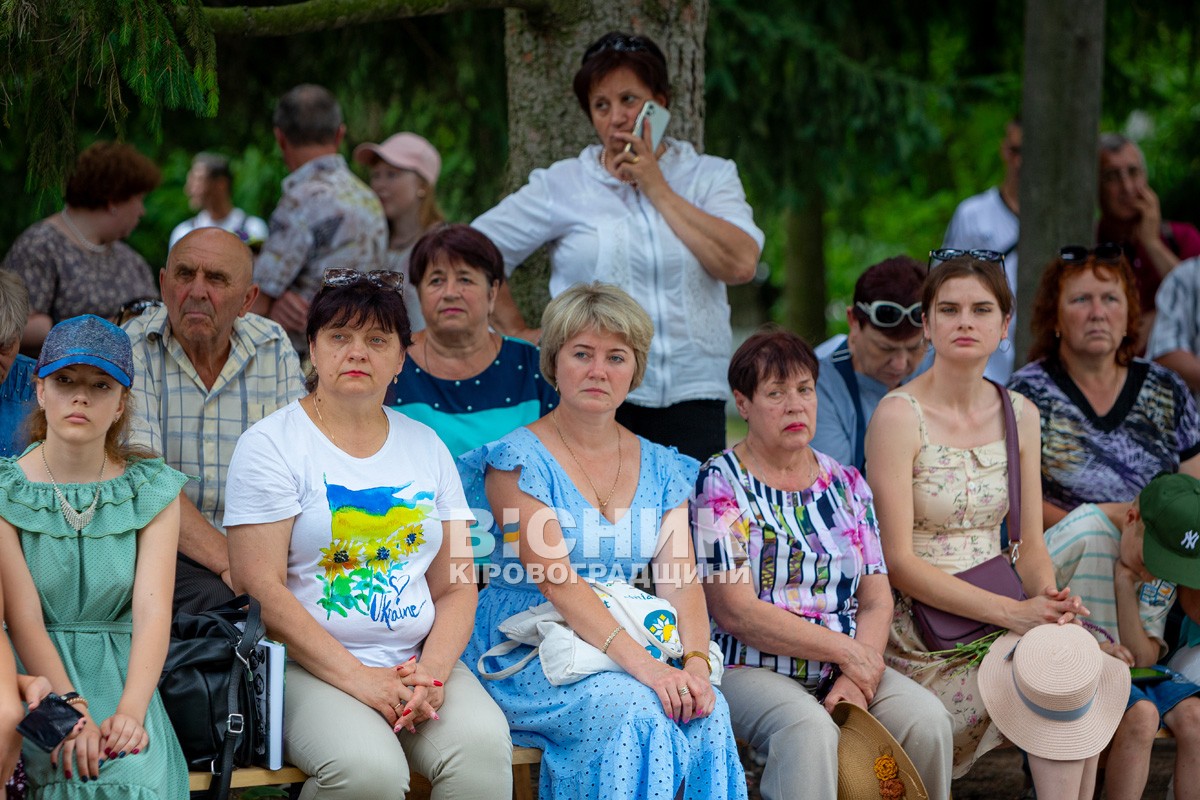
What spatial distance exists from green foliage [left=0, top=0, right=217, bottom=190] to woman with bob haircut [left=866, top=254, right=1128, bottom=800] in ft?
7.80

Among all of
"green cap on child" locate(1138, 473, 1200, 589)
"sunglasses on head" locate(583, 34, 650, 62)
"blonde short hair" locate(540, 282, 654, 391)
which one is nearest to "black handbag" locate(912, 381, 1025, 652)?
"green cap on child" locate(1138, 473, 1200, 589)

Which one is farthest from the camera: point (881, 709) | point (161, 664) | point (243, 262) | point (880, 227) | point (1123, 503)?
point (880, 227)

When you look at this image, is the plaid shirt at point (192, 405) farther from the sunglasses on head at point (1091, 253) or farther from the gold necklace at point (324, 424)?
the sunglasses on head at point (1091, 253)

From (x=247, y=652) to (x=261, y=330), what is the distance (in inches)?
53.0

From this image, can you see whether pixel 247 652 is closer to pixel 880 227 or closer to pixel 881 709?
pixel 881 709

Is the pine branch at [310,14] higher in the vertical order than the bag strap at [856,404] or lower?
higher

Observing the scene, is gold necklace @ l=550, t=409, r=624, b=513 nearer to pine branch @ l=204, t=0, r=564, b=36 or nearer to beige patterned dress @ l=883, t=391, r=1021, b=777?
beige patterned dress @ l=883, t=391, r=1021, b=777

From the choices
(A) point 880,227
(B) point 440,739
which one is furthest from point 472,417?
(A) point 880,227

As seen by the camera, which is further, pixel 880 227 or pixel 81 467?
pixel 880 227

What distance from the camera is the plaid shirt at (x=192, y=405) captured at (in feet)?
13.7

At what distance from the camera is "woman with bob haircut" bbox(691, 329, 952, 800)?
13.0ft

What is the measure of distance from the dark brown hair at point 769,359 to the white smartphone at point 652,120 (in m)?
0.91

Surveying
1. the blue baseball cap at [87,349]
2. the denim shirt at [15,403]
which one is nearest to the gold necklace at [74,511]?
the blue baseball cap at [87,349]

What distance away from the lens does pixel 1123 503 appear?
4719mm
